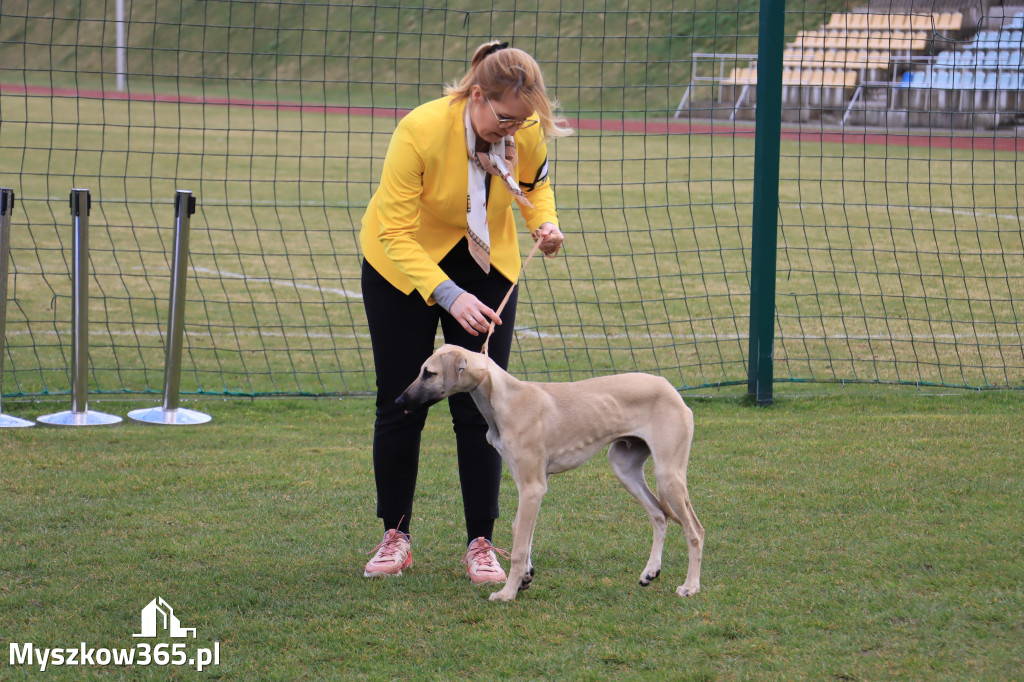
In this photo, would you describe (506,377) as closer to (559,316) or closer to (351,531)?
(351,531)

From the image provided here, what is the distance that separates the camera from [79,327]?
251 inches

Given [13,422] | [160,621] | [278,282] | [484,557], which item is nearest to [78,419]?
[13,422]

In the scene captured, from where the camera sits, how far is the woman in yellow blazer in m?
3.70

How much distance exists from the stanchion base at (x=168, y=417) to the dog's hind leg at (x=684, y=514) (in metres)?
3.56

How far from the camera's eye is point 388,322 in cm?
403

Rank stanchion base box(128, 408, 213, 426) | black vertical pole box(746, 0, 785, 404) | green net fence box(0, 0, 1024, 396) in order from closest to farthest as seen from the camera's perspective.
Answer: stanchion base box(128, 408, 213, 426)
black vertical pole box(746, 0, 785, 404)
green net fence box(0, 0, 1024, 396)

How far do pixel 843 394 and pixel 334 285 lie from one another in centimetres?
544

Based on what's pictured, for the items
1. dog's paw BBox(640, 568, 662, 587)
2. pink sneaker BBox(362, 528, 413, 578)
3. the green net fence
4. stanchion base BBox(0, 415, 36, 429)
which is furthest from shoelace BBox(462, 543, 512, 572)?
stanchion base BBox(0, 415, 36, 429)

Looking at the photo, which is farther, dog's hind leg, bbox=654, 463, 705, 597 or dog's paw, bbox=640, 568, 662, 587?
dog's paw, bbox=640, 568, 662, 587

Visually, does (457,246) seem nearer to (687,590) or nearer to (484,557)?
(484,557)

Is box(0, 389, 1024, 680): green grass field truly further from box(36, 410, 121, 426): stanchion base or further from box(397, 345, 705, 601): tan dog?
box(397, 345, 705, 601): tan dog

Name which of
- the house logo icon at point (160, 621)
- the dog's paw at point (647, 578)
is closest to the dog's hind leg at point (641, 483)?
the dog's paw at point (647, 578)

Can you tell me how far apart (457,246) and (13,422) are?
3.62 metres

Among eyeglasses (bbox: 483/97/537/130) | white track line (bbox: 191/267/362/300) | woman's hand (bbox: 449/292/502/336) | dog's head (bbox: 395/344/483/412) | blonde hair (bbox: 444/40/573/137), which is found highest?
blonde hair (bbox: 444/40/573/137)
